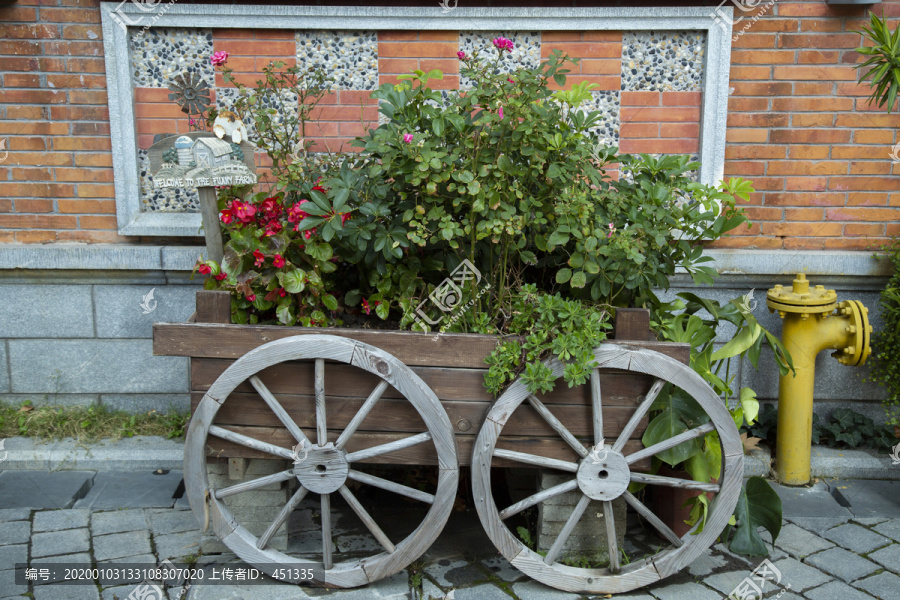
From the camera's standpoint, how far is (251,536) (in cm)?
279

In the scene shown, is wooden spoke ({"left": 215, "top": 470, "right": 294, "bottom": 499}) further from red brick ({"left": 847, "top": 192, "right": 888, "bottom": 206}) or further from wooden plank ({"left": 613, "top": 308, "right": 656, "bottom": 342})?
red brick ({"left": 847, "top": 192, "right": 888, "bottom": 206})

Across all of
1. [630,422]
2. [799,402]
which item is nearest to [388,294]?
[630,422]

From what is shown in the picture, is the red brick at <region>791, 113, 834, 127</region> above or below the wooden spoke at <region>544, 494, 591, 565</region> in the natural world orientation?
above

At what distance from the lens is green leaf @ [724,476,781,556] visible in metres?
2.89

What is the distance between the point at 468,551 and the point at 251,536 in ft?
2.87

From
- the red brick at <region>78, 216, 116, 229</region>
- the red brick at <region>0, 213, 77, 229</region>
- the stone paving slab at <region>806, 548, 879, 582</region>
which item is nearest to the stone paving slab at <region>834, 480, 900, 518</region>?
the stone paving slab at <region>806, 548, 879, 582</region>

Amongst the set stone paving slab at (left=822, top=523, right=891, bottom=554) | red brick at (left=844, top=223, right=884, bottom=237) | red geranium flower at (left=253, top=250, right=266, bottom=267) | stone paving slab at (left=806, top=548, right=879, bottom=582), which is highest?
red brick at (left=844, top=223, right=884, bottom=237)

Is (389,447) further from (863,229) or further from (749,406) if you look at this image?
(863,229)

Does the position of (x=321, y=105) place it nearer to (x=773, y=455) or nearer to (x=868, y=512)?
(x=773, y=455)

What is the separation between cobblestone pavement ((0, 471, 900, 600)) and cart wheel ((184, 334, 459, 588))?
0.12 meters

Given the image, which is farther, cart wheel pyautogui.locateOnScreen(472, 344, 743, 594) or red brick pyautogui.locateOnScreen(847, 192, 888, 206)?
red brick pyautogui.locateOnScreen(847, 192, 888, 206)

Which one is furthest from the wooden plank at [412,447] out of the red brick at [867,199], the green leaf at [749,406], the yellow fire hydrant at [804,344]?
the red brick at [867,199]
